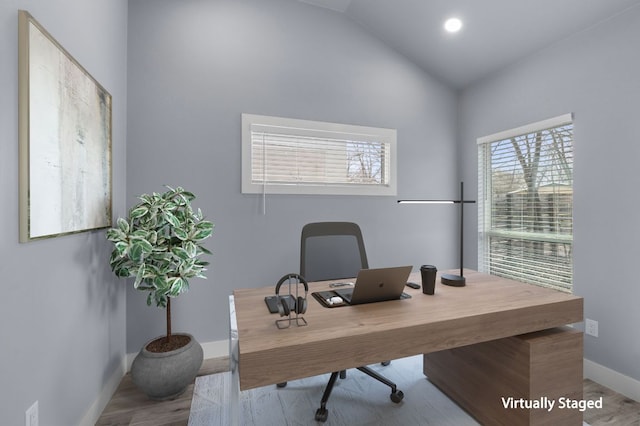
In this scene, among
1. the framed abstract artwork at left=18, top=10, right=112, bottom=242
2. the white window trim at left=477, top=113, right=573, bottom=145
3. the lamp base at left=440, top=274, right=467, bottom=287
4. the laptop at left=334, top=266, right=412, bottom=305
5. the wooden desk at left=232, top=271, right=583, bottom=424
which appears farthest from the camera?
the white window trim at left=477, top=113, right=573, bottom=145

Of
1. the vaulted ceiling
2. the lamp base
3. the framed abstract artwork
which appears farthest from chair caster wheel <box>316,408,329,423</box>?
the vaulted ceiling

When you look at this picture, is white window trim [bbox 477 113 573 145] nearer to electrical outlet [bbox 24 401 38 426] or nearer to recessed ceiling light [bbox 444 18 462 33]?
recessed ceiling light [bbox 444 18 462 33]

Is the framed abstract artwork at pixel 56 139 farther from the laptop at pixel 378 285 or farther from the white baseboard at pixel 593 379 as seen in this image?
the laptop at pixel 378 285

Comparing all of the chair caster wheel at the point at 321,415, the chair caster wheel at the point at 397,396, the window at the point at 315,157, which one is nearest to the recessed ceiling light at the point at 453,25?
the window at the point at 315,157

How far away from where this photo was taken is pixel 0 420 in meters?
0.96

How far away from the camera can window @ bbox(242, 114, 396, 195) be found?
2.49 metres

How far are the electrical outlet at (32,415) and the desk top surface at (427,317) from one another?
84 centimetres

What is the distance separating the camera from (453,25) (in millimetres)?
2441

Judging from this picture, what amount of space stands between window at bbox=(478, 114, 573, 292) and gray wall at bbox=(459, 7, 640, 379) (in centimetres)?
10

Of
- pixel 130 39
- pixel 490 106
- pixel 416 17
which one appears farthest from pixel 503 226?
pixel 130 39

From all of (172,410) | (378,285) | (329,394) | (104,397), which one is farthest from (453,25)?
(104,397)

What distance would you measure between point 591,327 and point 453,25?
260 centimetres

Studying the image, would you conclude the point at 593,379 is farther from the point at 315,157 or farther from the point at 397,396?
the point at 315,157

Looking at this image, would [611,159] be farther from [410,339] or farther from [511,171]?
[410,339]
